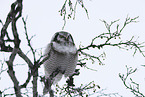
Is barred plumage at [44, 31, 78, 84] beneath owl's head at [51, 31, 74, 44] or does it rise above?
beneath

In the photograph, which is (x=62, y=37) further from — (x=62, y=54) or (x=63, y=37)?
(x=62, y=54)

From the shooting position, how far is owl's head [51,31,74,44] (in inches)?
137

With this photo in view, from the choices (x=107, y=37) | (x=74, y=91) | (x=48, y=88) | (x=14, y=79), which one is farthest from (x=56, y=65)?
(x=14, y=79)

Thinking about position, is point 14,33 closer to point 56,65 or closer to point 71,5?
point 71,5

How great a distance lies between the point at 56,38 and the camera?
3.55 m

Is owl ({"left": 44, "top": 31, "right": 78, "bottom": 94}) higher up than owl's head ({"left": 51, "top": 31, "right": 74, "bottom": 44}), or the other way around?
owl's head ({"left": 51, "top": 31, "right": 74, "bottom": 44})

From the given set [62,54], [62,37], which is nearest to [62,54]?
[62,54]

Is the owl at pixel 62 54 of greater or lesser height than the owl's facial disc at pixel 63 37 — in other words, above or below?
below

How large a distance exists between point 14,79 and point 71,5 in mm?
1632

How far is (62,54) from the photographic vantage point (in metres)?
3.44

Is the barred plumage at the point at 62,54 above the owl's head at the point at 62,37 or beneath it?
beneath

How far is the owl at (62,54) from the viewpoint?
3.43m

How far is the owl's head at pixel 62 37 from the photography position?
3490 mm

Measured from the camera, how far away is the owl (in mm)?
3426
